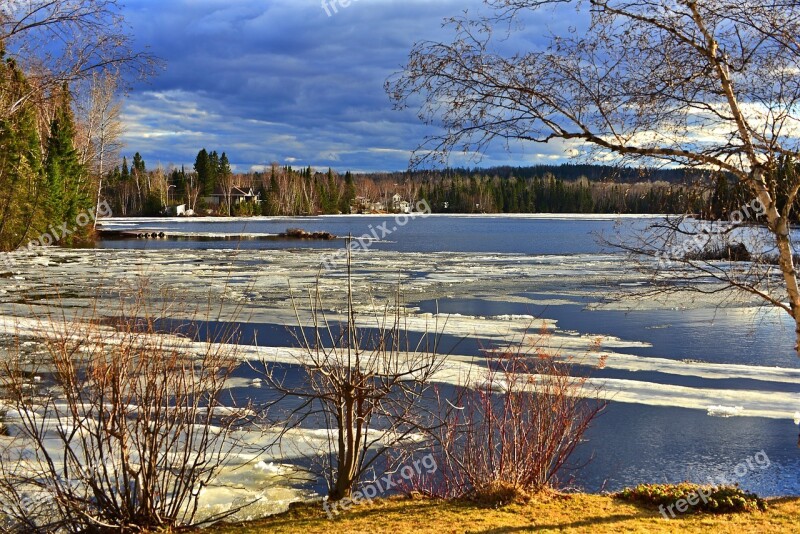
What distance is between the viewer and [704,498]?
573cm

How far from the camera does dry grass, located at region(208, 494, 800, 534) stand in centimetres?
508

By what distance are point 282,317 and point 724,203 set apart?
42.2 feet

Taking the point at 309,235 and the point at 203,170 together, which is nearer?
the point at 309,235

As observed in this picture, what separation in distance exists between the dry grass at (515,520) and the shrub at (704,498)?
0.45 feet

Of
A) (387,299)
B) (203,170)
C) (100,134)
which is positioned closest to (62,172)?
(100,134)

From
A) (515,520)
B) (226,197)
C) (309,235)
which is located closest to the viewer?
(515,520)

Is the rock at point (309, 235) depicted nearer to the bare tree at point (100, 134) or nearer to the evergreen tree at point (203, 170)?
the bare tree at point (100, 134)

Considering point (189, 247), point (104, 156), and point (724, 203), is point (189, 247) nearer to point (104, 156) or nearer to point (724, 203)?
point (104, 156)

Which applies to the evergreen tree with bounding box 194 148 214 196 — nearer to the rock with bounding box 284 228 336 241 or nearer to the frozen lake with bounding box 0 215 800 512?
the rock with bounding box 284 228 336 241

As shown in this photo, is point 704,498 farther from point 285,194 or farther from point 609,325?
point 285,194

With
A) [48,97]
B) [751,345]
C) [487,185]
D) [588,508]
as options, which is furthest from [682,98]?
[487,185]

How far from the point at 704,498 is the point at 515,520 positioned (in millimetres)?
1723

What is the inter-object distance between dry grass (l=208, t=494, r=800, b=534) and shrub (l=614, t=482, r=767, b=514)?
0.45 feet

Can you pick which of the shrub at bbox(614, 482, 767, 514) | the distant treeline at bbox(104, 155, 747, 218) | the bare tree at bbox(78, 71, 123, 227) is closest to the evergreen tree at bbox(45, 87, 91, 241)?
the bare tree at bbox(78, 71, 123, 227)
